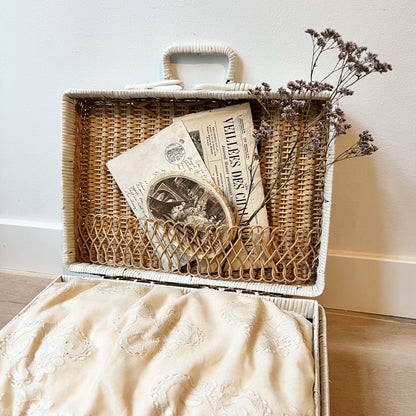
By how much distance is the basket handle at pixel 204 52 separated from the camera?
0.71 meters

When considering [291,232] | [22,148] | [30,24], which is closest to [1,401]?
[291,232]

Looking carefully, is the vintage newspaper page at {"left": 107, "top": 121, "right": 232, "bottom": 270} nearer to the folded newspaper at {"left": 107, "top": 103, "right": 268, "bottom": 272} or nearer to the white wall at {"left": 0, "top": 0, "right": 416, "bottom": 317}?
the folded newspaper at {"left": 107, "top": 103, "right": 268, "bottom": 272}

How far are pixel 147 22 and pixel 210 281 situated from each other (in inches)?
20.2

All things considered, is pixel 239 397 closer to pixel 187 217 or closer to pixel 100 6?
pixel 187 217

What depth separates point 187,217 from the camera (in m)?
0.69

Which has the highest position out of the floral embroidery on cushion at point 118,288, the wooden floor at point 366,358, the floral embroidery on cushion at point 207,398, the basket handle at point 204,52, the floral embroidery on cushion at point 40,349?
the basket handle at point 204,52

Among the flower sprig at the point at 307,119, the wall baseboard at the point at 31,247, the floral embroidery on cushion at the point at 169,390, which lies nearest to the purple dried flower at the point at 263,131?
the flower sprig at the point at 307,119

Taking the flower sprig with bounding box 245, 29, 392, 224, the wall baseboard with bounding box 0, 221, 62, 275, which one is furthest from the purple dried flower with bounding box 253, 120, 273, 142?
the wall baseboard with bounding box 0, 221, 62, 275

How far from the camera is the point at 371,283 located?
2.64 feet

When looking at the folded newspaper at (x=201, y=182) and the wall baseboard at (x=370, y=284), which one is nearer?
the folded newspaper at (x=201, y=182)

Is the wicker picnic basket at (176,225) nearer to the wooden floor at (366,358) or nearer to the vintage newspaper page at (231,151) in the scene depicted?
the vintage newspaper page at (231,151)

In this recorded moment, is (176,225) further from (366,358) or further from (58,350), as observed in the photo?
(366,358)

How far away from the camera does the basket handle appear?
0.71m

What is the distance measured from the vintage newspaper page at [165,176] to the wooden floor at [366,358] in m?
0.33
